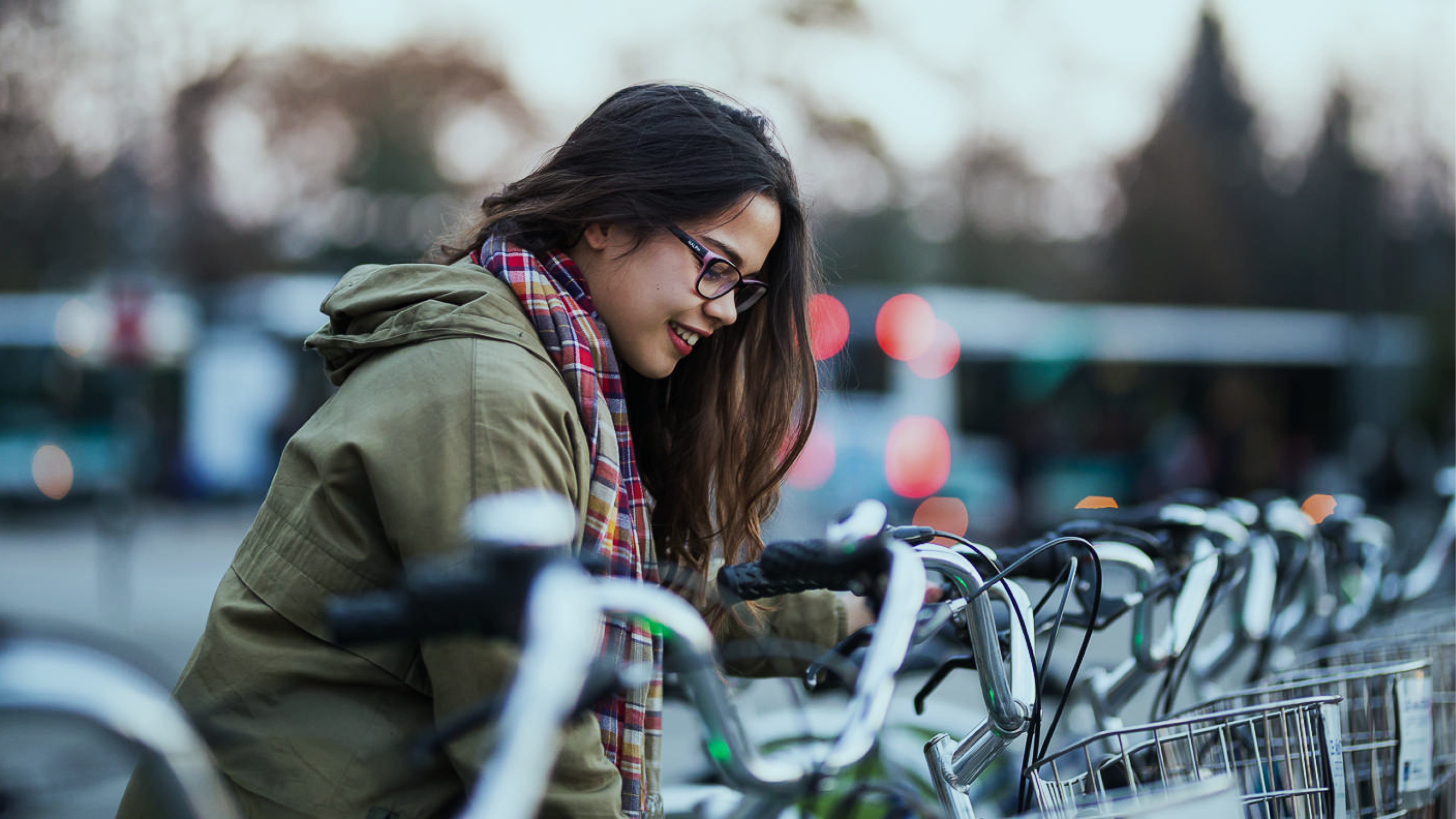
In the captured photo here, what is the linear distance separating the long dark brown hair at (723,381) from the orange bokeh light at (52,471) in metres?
20.7

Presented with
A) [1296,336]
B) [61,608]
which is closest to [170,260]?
[61,608]

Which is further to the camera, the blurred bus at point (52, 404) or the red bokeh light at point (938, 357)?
the blurred bus at point (52, 404)

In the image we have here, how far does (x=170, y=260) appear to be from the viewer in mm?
23250

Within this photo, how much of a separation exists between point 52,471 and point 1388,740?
22.0 m

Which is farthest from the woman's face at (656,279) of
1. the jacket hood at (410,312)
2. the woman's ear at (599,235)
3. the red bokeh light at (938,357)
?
the red bokeh light at (938,357)

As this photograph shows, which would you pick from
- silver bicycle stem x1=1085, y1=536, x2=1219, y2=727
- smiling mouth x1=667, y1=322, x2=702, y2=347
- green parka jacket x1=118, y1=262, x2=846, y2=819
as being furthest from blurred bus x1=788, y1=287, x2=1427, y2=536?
green parka jacket x1=118, y1=262, x2=846, y2=819

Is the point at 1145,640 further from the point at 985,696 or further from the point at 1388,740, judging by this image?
the point at 985,696

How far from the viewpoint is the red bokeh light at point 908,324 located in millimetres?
16734

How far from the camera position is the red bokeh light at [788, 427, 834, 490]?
54.5 ft

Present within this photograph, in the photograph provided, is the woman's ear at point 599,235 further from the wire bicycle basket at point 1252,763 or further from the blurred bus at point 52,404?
the blurred bus at point 52,404

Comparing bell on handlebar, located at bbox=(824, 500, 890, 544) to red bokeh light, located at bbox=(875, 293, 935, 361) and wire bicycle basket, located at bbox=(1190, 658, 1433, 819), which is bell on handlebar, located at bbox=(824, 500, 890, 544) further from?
red bokeh light, located at bbox=(875, 293, 935, 361)

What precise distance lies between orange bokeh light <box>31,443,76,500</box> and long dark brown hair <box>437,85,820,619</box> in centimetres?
2074

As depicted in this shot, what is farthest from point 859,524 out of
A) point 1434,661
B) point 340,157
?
point 340,157

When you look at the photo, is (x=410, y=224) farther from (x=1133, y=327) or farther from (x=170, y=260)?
(x=1133, y=327)
